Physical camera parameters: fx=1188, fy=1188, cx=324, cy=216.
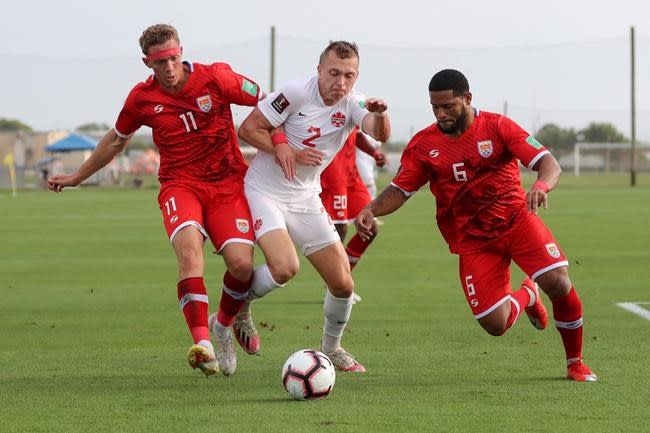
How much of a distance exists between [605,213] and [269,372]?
787 inches

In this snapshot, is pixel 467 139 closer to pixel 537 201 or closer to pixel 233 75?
pixel 537 201

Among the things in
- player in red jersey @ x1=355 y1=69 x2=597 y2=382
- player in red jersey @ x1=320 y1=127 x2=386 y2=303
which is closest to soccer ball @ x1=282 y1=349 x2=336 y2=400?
player in red jersey @ x1=355 y1=69 x2=597 y2=382

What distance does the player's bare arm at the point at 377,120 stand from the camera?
7684 millimetres

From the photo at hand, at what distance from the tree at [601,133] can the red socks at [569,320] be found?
5199 cm

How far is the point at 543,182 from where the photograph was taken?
707cm

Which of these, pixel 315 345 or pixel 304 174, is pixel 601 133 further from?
pixel 304 174

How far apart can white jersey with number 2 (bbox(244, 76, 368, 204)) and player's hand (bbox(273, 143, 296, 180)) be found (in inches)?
7.1

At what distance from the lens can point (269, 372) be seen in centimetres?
775

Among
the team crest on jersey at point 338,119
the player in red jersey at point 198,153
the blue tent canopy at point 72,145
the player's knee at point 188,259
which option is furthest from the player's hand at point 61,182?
the blue tent canopy at point 72,145

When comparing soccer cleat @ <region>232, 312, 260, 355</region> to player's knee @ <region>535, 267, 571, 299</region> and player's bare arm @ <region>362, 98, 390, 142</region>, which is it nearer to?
player's bare arm @ <region>362, 98, 390, 142</region>

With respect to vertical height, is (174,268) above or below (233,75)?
below

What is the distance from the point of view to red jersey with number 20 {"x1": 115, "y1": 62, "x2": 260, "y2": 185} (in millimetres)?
7996

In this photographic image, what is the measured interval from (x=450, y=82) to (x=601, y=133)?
5537 cm

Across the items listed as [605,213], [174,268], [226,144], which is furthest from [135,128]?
[605,213]
